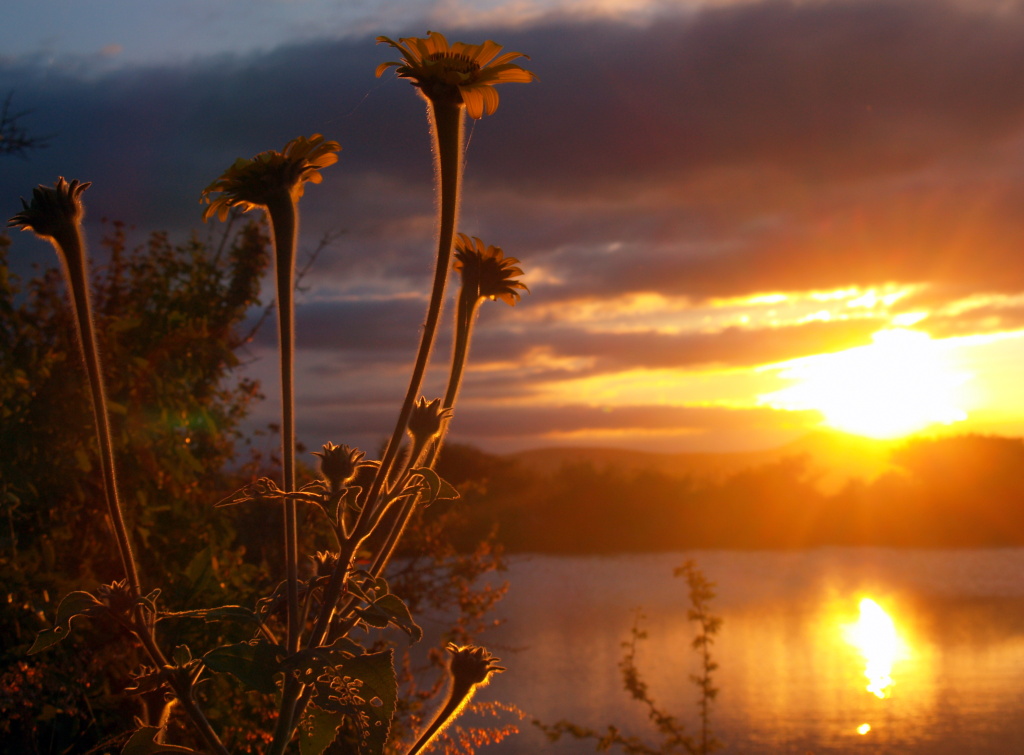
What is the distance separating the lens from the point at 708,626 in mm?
3432

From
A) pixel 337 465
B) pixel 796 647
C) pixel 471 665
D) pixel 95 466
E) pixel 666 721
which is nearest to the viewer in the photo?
pixel 337 465

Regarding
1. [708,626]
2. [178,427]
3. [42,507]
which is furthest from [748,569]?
[42,507]

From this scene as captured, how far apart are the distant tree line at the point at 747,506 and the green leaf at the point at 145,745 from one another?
120 inches

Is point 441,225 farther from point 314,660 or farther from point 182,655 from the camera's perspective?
point 182,655

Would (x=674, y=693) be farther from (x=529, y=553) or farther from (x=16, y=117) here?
(x=16, y=117)

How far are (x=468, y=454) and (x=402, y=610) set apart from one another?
3.94 metres

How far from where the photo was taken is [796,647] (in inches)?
153

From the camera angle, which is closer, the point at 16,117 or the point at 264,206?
the point at 264,206

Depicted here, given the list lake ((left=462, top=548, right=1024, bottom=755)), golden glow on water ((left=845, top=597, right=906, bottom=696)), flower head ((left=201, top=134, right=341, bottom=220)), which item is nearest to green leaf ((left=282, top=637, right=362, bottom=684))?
flower head ((left=201, top=134, right=341, bottom=220))

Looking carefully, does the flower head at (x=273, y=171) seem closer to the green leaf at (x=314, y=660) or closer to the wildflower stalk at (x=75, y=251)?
the wildflower stalk at (x=75, y=251)

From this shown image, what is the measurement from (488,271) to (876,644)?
362cm

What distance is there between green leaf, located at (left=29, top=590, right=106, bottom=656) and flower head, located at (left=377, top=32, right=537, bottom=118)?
22.9 inches

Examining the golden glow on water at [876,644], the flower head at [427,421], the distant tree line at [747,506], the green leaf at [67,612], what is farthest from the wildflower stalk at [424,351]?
the golden glow on water at [876,644]

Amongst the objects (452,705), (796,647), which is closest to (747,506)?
(796,647)
